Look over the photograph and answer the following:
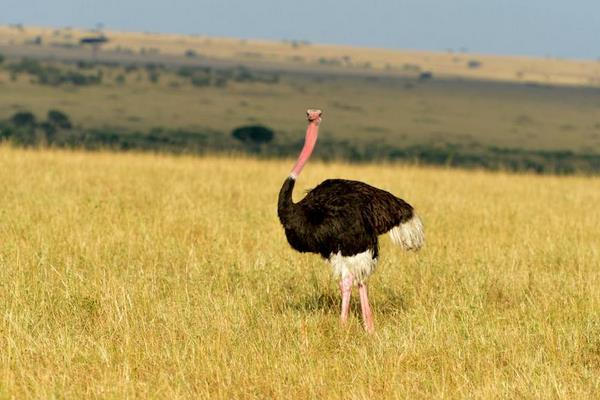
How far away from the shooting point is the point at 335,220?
22.5 ft

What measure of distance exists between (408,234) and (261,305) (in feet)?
3.67

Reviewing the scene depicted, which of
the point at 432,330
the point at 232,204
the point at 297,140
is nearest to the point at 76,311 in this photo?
the point at 432,330

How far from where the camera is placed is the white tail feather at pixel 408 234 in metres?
7.28

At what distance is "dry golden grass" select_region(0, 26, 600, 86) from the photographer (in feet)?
386

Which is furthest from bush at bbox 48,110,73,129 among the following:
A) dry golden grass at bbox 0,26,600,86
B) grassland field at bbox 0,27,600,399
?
dry golden grass at bbox 0,26,600,86

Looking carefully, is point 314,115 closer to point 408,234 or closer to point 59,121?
point 408,234

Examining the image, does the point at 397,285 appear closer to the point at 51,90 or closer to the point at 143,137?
the point at 143,137

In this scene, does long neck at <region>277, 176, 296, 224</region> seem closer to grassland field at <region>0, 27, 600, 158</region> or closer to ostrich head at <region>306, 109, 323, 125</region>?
ostrich head at <region>306, 109, 323, 125</region>

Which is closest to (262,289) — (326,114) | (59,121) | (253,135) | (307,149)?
(307,149)

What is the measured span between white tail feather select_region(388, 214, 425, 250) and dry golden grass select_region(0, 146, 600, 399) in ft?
1.42

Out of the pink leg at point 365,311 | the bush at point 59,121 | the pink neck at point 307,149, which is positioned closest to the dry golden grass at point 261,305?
the pink leg at point 365,311

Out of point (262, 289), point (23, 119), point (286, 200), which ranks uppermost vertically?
point (286, 200)

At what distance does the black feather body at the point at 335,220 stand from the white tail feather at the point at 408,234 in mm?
112

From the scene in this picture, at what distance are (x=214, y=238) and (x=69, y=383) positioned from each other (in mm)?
4619
